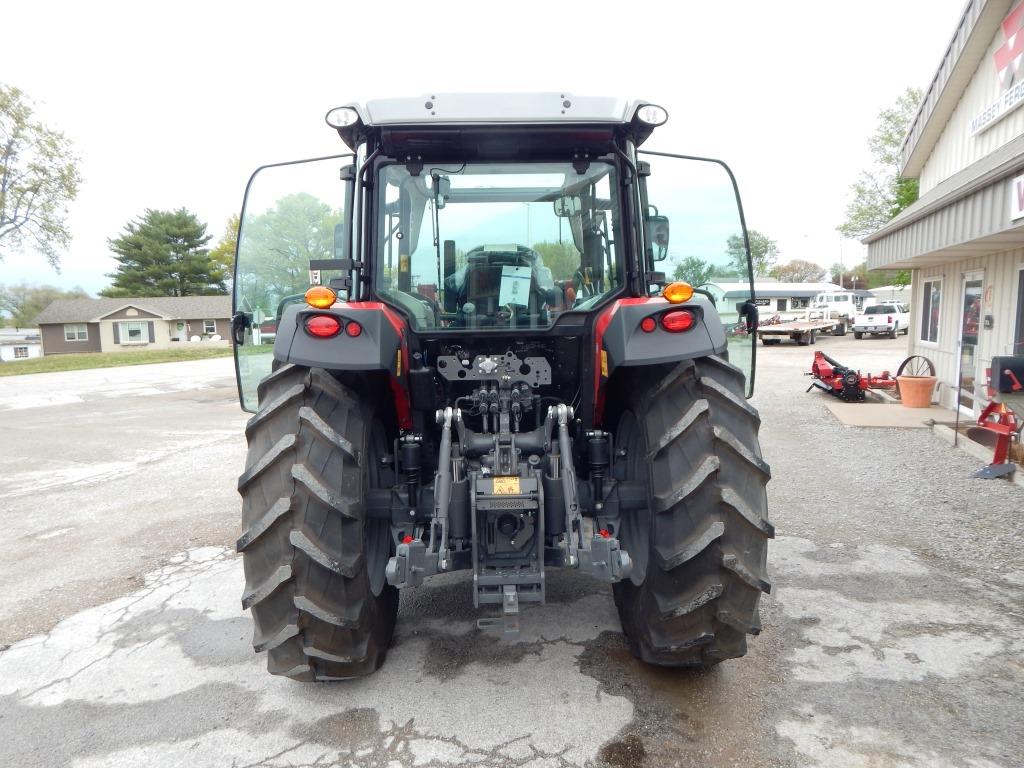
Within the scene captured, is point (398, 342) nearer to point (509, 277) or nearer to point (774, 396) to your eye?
point (509, 277)

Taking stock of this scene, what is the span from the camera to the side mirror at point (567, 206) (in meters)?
3.25

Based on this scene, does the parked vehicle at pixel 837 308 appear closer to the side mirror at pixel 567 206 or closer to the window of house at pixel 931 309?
the window of house at pixel 931 309

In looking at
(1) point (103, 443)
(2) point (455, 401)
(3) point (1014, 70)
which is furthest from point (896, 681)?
(1) point (103, 443)

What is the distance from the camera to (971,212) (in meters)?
6.75

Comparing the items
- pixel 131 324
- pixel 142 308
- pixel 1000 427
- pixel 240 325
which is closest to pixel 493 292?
pixel 240 325

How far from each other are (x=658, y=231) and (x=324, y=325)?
1710 millimetres

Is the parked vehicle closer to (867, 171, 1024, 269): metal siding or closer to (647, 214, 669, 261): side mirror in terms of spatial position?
(867, 171, 1024, 269): metal siding

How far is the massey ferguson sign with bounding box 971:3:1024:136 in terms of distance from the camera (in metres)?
7.90

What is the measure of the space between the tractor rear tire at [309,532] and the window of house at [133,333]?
187 feet

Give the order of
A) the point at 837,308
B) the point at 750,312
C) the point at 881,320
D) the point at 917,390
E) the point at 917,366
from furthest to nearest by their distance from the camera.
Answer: the point at 837,308 < the point at 881,320 < the point at 917,366 < the point at 917,390 < the point at 750,312

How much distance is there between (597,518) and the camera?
319 cm

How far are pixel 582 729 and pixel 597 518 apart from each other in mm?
920

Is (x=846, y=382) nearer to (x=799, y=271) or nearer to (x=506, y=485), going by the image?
(x=506, y=485)

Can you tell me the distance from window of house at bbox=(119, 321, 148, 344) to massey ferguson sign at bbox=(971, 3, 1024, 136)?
5622cm
